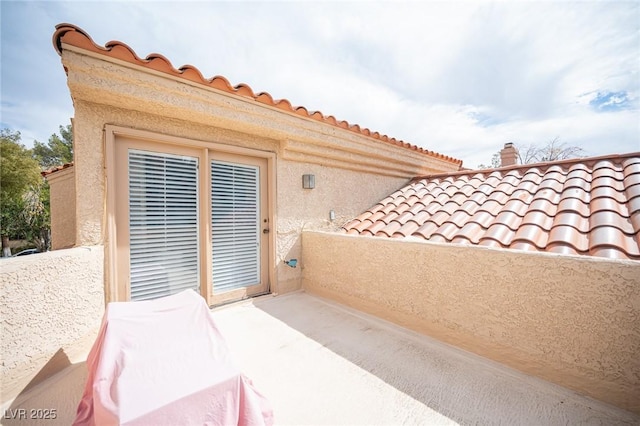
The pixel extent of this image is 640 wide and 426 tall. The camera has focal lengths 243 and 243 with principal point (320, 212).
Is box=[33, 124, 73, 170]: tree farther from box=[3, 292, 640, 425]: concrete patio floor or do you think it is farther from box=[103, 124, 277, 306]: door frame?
box=[3, 292, 640, 425]: concrete patio floor

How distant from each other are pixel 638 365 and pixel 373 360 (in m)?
3.15

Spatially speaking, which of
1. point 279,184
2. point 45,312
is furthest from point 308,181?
point 45,312

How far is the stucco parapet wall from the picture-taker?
3.88m

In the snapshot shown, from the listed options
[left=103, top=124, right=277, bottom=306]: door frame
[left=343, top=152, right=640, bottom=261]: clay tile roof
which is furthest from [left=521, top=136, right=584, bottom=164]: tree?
[left=103, top=124, right=277, bottom=306]: door frame

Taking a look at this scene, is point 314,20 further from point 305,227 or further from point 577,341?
point 577,341

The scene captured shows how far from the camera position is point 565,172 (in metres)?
6.46

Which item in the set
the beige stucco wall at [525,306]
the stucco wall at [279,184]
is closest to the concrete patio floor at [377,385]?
the beige stucco wall at [525,306]

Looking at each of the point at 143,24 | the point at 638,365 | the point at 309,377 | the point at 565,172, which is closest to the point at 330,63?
the point at 143,24

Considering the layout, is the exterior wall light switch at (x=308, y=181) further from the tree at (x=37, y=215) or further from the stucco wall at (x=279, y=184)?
the tree at (x=37, y=215)

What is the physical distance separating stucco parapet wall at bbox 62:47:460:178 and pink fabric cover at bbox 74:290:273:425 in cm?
364

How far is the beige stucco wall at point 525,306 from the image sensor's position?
296 cm

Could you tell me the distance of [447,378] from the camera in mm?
3578

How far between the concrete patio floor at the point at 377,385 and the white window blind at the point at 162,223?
1605 millimetres

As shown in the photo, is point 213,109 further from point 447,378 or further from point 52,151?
point 52,151
